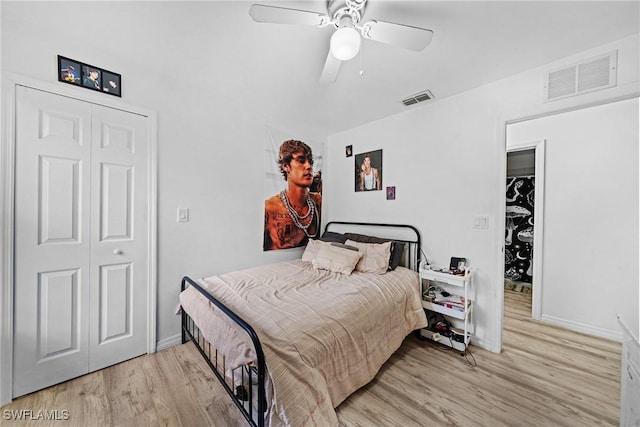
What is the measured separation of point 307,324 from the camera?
1.43 m

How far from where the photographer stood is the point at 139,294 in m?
2.08

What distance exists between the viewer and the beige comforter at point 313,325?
3.94 feet

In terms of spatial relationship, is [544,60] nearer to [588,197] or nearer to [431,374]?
[588,197]

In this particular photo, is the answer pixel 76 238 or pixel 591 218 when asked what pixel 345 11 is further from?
pixel 591 218

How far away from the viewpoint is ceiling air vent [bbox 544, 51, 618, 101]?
1707 millimetres

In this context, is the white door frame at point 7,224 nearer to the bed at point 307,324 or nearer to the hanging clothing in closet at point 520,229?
the bed at point 307,324

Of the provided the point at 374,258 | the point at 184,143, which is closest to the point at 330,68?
the point at 184,143

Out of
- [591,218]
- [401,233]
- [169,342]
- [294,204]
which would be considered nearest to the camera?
[169,342]

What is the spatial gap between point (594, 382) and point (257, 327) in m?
2.53

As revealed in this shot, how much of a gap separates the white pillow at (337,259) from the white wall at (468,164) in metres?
0.77

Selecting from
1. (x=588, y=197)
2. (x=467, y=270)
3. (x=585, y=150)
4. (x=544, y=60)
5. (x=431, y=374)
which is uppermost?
(x=544, y=60)

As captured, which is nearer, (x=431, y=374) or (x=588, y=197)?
(x=431, y=374)

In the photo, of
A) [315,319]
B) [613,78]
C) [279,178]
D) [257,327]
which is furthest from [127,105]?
[613,78]

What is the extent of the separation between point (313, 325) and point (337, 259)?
1150 millimetres
